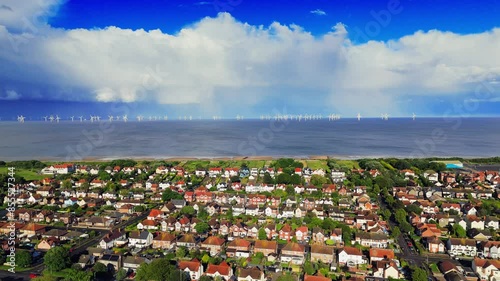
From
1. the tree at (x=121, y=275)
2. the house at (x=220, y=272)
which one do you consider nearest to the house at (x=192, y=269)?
the house at (x=220, y=272)

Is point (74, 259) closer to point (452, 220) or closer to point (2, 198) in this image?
point (2, 198)

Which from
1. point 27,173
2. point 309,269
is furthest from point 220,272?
point 27,173

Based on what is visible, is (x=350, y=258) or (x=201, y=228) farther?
(x=201, y=228)

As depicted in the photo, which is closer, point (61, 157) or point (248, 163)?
point (248, 163)

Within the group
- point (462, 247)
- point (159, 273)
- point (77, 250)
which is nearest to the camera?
point (159, 273)

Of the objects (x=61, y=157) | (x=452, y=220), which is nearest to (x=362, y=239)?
(x=452, y=220)

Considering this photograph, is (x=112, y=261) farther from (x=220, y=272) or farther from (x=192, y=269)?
(x=220, y=272)

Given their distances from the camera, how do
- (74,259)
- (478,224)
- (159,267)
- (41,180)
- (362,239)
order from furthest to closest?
(41,180)
(478,224)
(362,239)
(74,259)
(159,267)
